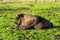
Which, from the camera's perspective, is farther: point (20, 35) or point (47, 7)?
point (47, 7)

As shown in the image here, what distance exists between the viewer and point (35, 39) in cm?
1213

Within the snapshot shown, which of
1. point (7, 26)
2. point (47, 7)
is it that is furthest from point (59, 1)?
point (7, 26)

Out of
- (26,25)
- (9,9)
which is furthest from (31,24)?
(9,9)

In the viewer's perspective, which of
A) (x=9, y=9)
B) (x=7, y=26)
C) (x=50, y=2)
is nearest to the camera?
(x=7, y=26)

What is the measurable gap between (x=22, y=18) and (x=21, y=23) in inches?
9.6

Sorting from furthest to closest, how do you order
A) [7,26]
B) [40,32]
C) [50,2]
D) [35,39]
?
[50,2] → [7,26] → [40,32] → [35,39]

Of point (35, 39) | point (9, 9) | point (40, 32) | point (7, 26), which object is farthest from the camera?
point (9, 9)

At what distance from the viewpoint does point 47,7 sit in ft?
76.0

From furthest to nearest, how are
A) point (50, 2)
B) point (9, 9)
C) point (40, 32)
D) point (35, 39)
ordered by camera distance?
point (50, 2) → point (9, 9) → point (40, 32) → point (35, 39)

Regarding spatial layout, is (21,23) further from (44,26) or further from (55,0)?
(55,0)

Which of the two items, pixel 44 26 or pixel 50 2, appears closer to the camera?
pixel 44 26

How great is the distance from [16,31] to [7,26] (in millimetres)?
1460

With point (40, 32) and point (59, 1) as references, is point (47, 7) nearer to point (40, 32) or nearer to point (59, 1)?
point (59, 1)

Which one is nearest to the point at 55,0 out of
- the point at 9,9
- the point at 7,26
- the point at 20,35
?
the point at 9,9
